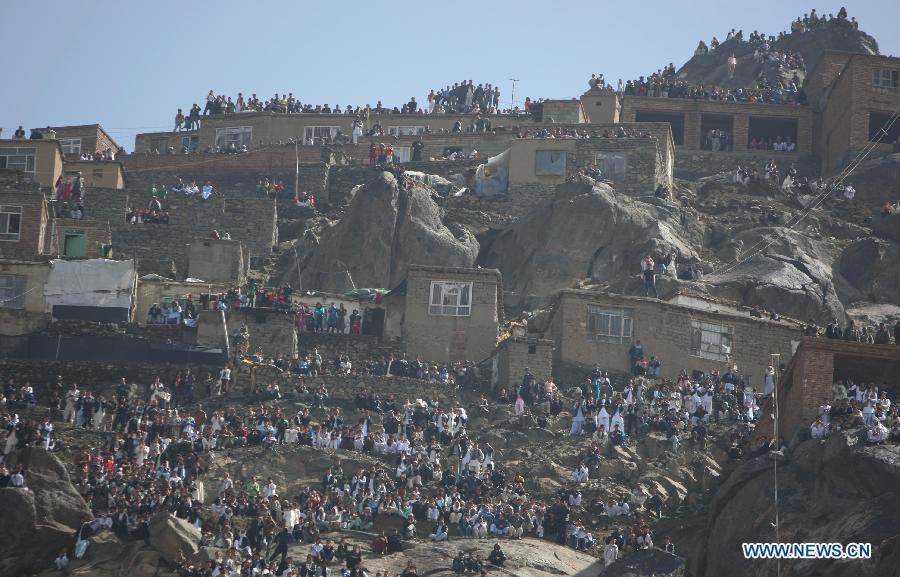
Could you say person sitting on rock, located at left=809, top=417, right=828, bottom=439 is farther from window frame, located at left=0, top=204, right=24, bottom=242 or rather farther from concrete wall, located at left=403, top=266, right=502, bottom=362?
window frame, located at left=0, top=204, right=24, bottom=242

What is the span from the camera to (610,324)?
202ft

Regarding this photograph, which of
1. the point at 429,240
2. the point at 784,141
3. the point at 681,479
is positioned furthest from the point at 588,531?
the point at 784,141

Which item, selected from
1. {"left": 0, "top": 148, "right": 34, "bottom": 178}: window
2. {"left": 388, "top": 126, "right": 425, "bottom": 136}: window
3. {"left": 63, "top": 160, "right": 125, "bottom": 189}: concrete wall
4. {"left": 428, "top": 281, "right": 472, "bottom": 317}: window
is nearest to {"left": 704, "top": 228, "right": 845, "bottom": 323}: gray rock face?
{"left": 428, "top": 281, "right": 472, "bottom": 317}: window

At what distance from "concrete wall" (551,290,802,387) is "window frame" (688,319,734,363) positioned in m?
0.12

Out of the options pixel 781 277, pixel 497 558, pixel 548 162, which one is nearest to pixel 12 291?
pixel 548 162

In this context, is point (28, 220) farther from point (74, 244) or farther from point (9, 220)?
point (74, 244)

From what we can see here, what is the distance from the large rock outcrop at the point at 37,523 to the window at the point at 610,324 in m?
21.3

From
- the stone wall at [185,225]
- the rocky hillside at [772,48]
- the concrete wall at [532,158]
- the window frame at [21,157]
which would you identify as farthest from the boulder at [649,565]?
the rocky hillside at [772,48]

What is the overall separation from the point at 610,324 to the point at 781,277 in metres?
9.29

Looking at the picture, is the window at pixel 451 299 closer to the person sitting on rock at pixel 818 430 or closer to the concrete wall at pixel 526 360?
the concrete wall at pixel 526 360

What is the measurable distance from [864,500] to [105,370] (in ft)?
93.1

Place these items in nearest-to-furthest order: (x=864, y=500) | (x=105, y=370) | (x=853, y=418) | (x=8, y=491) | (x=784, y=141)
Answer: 1. (x=864, y=500)
2. (x=853, y=418)
3. (x=8, y=491)
4. (x=105, y=370)
5. (x=784, y=141)

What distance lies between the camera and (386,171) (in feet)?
243

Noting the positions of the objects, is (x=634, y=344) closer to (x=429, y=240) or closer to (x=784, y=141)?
(x=429, y=240)
